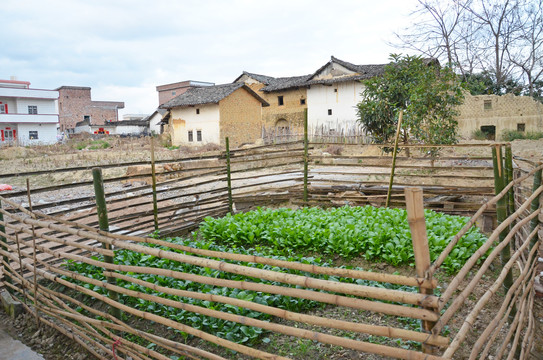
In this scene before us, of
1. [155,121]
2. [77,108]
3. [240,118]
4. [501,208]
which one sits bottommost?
[501,208]

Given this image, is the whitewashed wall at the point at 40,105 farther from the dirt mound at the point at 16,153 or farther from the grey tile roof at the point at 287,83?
the grey tile roof at the point at 287,83

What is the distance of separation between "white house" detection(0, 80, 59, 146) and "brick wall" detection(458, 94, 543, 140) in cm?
2669

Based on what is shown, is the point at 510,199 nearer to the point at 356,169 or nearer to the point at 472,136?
the point at 356,169

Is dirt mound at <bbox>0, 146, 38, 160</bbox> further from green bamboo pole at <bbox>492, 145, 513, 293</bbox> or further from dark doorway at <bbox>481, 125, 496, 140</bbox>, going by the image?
dark doorway at <bbox>481, 125, 496, 140</bbox>

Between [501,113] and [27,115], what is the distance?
30.3m

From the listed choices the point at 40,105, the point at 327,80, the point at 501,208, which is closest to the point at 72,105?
the point at 40,105

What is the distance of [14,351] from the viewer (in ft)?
9.95

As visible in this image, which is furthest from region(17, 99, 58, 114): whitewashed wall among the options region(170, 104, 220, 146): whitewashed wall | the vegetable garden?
the vegetable garden

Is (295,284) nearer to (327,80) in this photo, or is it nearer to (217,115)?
(217,115)

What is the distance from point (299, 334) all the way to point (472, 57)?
23785 millimetres

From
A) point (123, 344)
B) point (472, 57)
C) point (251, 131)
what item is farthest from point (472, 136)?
point (123, 344)

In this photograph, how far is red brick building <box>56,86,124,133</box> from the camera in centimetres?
4012

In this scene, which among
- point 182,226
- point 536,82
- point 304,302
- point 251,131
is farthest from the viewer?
point 251,131

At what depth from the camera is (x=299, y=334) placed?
190 cm
